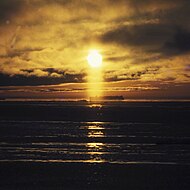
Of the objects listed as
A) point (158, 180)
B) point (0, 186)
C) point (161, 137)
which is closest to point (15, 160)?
point (0, 186)

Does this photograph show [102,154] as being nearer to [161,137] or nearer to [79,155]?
[79,155]

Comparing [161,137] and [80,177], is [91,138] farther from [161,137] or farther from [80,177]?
[80,177]

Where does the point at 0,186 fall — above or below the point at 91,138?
below

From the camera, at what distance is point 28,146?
3444cm

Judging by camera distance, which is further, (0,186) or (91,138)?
(91,138)

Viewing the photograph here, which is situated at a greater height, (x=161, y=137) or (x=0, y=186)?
(x=161, y=137)

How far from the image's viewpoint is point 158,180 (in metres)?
22.2

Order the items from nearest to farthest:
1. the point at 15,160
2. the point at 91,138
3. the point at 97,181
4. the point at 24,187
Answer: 1. the point at 24,187
2. the point at 97,181
3. the point at 15,160
4. the point at 91,138

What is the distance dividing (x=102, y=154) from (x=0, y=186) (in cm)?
1079

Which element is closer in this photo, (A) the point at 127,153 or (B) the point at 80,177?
(B) the point at 80,177

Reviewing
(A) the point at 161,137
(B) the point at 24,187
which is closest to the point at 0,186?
(B) the point at 24,187

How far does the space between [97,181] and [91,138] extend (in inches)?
788

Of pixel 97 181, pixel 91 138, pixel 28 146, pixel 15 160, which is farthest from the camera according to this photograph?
pixel 91 138

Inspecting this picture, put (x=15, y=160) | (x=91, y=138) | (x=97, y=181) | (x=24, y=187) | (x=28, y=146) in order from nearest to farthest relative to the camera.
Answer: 1. (x=24, y=187)
2. (x=97, y=181)
3. (x=15, y=160)
4. (x=28, y=146)
5. (x=91, y=138)
